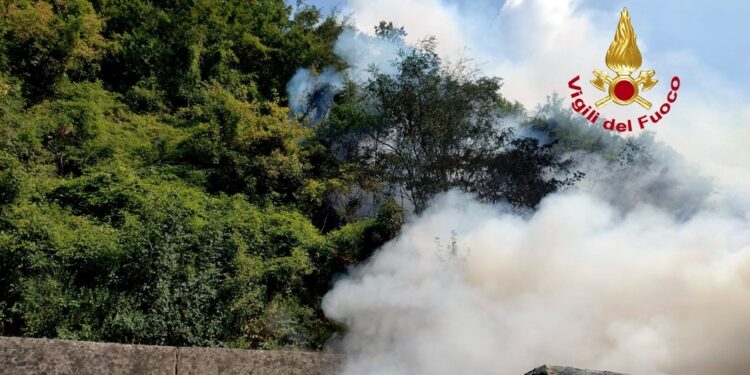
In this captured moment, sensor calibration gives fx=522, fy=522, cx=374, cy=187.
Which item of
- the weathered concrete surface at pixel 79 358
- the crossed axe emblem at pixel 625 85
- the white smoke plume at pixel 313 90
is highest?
the white smoke plume at pixel 313 90

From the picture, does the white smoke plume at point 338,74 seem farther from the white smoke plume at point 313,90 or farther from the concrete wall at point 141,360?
the concrete wall at point 141,360

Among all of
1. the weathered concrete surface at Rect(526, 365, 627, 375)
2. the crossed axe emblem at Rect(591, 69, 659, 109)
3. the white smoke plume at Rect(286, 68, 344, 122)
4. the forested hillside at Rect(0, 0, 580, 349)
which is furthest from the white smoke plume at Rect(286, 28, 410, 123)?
the weathered concrete surface at Rect(526, 365, 627, 375)

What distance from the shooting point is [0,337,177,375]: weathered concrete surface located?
16.2ft

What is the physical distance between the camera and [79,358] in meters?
5.26

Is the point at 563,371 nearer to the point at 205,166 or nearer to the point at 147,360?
the point at 147,360

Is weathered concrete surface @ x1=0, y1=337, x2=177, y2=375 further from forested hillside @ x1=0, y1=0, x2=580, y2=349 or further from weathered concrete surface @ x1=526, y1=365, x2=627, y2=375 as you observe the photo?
weathered concrete surface @ x1=526, y1=365, x2=627, y2=375

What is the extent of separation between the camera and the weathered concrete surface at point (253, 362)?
593 centimetres

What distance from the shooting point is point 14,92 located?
11.9 metres

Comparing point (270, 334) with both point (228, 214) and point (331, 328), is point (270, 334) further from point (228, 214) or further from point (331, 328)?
point (228, 214)

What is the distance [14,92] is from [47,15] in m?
3.57

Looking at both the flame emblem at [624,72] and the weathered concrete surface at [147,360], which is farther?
the flame emblem at [624,72]

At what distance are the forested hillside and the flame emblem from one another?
4.02 metres

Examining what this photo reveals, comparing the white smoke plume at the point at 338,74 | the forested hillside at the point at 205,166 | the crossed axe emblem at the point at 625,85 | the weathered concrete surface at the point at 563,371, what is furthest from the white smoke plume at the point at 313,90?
the weathered concrete surface at the point at 563,371

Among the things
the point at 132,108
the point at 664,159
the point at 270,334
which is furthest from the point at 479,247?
the point at 132,108
